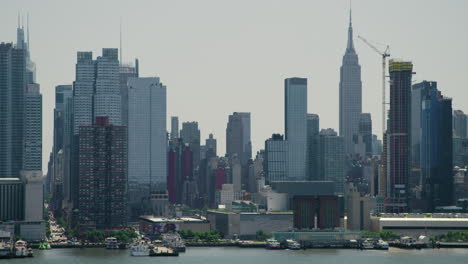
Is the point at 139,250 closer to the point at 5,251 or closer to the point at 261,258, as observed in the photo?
the point at 5,251

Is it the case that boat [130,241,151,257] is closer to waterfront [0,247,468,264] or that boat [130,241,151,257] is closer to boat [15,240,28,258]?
waterfront [0,247,468,264]

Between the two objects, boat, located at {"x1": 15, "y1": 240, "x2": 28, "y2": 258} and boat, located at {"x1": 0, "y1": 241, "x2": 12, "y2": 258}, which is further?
boat, located at {"x1": 0, "y1": 241, "x2": 12, "y2": 258}

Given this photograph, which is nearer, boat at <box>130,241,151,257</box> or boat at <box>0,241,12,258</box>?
boat at <box>0,241,12,258</box>

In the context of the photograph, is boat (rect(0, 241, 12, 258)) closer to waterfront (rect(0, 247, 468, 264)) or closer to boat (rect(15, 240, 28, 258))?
boat (rect(15, 240, 28, 258))

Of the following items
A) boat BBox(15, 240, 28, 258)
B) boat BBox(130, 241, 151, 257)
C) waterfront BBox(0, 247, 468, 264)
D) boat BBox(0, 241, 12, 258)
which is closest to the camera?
waterfront BBox(0, 247, 468, 264)

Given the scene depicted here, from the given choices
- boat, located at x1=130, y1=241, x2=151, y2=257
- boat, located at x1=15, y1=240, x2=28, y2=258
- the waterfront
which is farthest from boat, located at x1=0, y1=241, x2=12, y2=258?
boat, located at x1=130, y1=241, x2=151, y2=257

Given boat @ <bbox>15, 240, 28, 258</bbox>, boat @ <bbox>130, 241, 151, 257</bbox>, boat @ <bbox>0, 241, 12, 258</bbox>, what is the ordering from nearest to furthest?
boat @ <bbox>15, 240, 28, 258</bbox> → boat @ <bbox>0, 241, 12, 258</bbox> → boat @ <bbox>130, 241, 151, 257</bbox>

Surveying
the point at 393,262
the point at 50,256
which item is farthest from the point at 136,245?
the point at 393,262

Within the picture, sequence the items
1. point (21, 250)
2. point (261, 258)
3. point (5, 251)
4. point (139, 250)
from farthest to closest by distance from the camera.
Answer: point (139, 250), point (5, 251), point (21, 250), point (261, 258)

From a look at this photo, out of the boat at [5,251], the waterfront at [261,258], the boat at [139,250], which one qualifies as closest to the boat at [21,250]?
the boat at [5,251]

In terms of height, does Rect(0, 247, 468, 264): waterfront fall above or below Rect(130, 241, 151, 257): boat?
below

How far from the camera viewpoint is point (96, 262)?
177m

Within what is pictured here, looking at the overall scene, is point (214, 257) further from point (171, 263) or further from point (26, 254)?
point (26, 254)

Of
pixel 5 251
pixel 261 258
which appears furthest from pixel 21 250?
pixel 261 258
